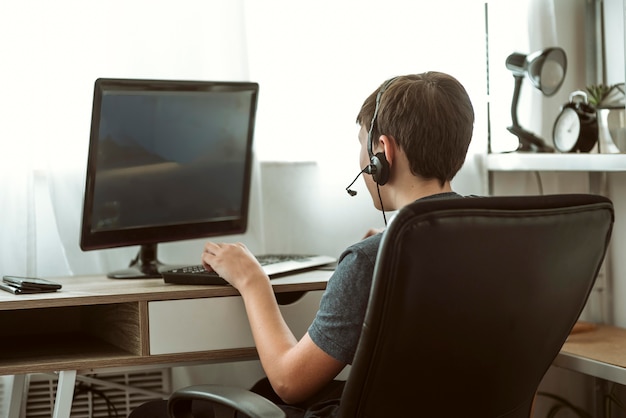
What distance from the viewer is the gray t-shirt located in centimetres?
128

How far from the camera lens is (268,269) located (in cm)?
178

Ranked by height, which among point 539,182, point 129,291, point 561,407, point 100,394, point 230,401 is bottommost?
point 561,407

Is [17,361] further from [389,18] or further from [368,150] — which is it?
[389,18]

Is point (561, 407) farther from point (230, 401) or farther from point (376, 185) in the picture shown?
point (230, 401)

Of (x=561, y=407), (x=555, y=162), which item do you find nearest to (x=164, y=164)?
(x=555, y=162)

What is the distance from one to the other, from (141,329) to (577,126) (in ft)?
4.07

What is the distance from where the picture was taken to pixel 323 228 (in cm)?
235

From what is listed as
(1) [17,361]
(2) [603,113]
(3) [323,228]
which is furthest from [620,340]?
(1) [17,361]

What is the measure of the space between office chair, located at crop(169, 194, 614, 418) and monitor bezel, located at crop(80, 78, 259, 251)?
26.5 inches

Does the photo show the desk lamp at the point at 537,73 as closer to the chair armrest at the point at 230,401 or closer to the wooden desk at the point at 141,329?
the wooden desk at the point at 141,329

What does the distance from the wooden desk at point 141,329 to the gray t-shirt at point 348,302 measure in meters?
0.35

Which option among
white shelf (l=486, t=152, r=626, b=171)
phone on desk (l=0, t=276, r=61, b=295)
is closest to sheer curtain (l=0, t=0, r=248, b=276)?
phone on desk (l=0, t=276, r=61, b=295)

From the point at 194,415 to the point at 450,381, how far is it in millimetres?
530

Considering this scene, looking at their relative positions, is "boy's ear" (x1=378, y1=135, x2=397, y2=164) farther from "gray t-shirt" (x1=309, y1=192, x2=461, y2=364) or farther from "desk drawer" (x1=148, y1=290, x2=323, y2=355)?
"desk drawer" (x1=148, y1=290, x2=323, y2=355)
